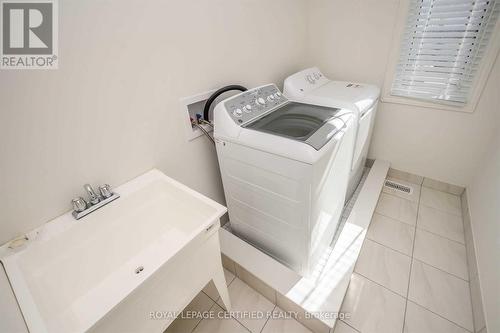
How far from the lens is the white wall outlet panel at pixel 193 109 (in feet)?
4.59

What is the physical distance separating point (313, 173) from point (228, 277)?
1.10 meters

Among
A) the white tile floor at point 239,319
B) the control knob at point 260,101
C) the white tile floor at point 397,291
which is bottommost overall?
the white tile floor at point 239,319

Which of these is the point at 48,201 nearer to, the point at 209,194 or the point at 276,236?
the point at 209,194

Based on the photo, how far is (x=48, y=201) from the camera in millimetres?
997

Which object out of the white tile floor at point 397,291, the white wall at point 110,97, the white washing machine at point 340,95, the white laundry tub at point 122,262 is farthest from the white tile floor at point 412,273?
the white wall at point 110,97

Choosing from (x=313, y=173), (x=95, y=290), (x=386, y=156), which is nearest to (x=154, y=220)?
(x=95, y=290)

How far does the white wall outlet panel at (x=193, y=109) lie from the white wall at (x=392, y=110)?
5.02ft

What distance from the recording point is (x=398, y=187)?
2422 mm

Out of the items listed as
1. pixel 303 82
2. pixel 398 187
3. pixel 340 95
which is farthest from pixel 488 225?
pixel 303 82

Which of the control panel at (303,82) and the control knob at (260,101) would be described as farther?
the control panel at (303,82)

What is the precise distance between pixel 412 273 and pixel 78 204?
212 centimetres

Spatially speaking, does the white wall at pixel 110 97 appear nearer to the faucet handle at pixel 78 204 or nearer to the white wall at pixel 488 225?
the faucet handle at pixel 78 204

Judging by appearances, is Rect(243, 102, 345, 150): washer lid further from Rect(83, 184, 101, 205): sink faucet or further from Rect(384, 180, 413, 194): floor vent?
Rect(384, 180, 413, 194): floor vent

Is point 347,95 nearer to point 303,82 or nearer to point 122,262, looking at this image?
point 303,82
